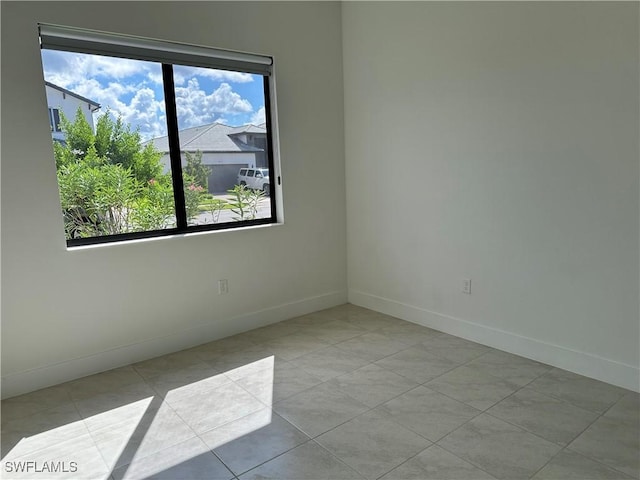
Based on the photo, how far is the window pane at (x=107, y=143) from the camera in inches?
102

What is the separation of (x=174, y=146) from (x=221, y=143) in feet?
1.24

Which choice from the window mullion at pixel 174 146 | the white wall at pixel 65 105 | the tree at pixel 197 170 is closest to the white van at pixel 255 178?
the tree at pixel 197 170

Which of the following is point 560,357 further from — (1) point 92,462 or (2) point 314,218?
(1) point 92,462

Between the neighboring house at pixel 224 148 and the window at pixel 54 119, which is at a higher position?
the window at pixel 54 119

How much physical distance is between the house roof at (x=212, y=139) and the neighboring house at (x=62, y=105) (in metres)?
0.42

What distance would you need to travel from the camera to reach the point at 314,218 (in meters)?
3.73

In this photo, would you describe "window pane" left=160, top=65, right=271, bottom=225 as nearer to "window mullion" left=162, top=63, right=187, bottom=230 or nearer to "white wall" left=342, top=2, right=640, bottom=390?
"window mullion" left=162, top=63, right=187, bottom=230

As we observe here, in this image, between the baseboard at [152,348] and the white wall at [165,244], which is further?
the baseboard at [152,348]

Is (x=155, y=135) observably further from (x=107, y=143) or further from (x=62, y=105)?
(x=62, y=105)

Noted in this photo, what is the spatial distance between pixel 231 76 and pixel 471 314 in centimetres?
250

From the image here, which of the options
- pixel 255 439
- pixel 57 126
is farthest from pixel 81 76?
pixel 255 439

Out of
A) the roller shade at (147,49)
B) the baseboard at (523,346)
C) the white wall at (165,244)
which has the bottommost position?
the baseboard at (523,346)

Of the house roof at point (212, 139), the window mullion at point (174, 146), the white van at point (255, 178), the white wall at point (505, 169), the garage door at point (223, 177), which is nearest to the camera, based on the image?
the white wall at point (505, 169)

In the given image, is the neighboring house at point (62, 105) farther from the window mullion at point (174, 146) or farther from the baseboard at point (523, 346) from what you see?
the baseboard at point (523, 346)
